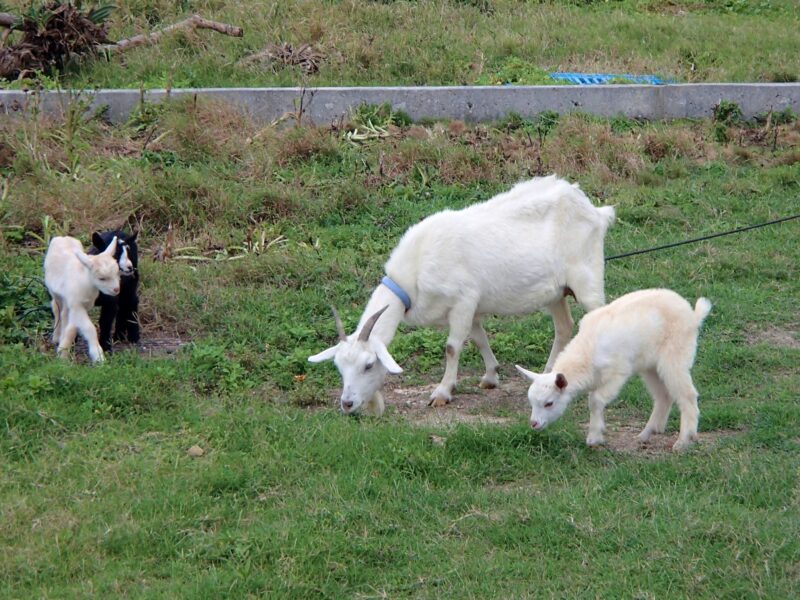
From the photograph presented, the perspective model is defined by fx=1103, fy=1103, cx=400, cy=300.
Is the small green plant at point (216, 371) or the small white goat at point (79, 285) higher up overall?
the small white goat at point (79, 285)

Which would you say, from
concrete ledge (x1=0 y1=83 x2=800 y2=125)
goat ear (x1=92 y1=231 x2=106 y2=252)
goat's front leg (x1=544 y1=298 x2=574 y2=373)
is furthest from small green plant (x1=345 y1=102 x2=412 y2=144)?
goat ear (x1=92 y1=231 x2=106 y2=252)

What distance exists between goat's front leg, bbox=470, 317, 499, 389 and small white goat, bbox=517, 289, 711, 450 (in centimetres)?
121

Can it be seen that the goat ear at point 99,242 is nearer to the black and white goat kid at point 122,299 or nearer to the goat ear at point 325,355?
the black and white goat kid at point 122,299

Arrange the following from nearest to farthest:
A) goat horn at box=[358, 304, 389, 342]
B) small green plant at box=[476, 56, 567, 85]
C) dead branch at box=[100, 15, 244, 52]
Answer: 1. goat horn at box=[358, 304, 389, 342]
2. small green plant at box=[476, 56, 567, 85]
3. dead branch at box=[100, 15, 244, 52]

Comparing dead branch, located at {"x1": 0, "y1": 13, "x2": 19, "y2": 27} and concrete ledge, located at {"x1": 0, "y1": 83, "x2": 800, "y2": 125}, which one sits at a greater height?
dead branch, located at {"x1": 0, "y1": 13, "x2": 19, "y2": 27}

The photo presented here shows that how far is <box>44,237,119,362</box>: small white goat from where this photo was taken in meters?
7.17

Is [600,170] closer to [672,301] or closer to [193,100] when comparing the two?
[193,100]

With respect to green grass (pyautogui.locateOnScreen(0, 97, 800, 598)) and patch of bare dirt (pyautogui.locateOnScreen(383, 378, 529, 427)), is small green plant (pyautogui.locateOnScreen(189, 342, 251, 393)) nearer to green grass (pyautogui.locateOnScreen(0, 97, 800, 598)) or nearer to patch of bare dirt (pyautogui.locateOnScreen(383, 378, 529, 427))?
green grass (pyautogui.locateOnScreen(0, 97, 800, 598))

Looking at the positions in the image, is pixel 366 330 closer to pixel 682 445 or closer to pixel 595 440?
pixel 595 440

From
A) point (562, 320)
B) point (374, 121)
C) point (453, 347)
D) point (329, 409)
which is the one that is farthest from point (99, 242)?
point (374, 121)

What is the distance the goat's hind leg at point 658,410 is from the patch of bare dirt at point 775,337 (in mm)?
1811

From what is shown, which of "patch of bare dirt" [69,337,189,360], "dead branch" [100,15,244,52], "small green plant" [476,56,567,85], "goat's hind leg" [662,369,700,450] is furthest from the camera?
"dead branch" [100,15,244,52]

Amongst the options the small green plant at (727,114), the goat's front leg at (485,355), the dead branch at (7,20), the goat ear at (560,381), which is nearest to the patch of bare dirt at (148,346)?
the goat's front leg at (485,355)

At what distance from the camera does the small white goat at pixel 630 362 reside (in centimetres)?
628
